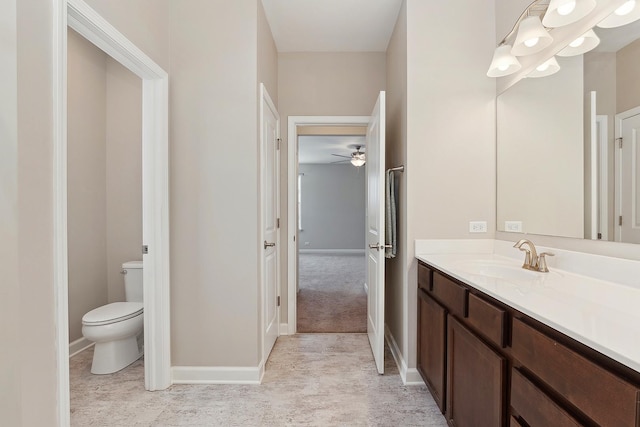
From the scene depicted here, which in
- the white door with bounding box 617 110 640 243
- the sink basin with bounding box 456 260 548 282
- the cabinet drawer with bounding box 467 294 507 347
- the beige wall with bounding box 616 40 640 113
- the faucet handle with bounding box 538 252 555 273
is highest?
the beige wall with bounding box 616 40 640 113

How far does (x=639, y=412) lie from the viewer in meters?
0.65

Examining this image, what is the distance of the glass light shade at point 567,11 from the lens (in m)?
1.40

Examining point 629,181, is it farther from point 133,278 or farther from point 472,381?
point 133,278

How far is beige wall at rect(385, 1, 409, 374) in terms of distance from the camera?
228 centimetres

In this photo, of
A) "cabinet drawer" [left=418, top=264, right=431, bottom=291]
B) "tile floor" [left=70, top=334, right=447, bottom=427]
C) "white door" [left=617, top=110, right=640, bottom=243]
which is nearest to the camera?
"white door" [left=617, top=110, right=640, bottom=243]

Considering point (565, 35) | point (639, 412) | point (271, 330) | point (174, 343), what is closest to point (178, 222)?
point (174, 343)

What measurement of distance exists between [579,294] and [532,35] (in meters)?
1.27

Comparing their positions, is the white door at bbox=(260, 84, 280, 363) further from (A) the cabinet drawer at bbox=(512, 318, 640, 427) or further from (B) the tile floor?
(A) the cabinet drawer at bbox=(512, 318, 640, 427)

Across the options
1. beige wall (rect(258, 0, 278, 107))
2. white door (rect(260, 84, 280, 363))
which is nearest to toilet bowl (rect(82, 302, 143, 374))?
white door (rect(260, 84, 280, 363))

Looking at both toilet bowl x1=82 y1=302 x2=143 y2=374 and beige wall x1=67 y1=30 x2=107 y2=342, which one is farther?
beige wall x1=67 y1=30 x2=107 y2=342

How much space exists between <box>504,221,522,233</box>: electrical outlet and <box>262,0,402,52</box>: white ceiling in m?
1.77

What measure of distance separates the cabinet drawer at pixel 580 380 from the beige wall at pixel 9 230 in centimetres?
172

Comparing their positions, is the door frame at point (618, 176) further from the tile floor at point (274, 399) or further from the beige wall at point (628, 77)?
the tile floor at point (274, 399)

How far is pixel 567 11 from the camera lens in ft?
4.75
